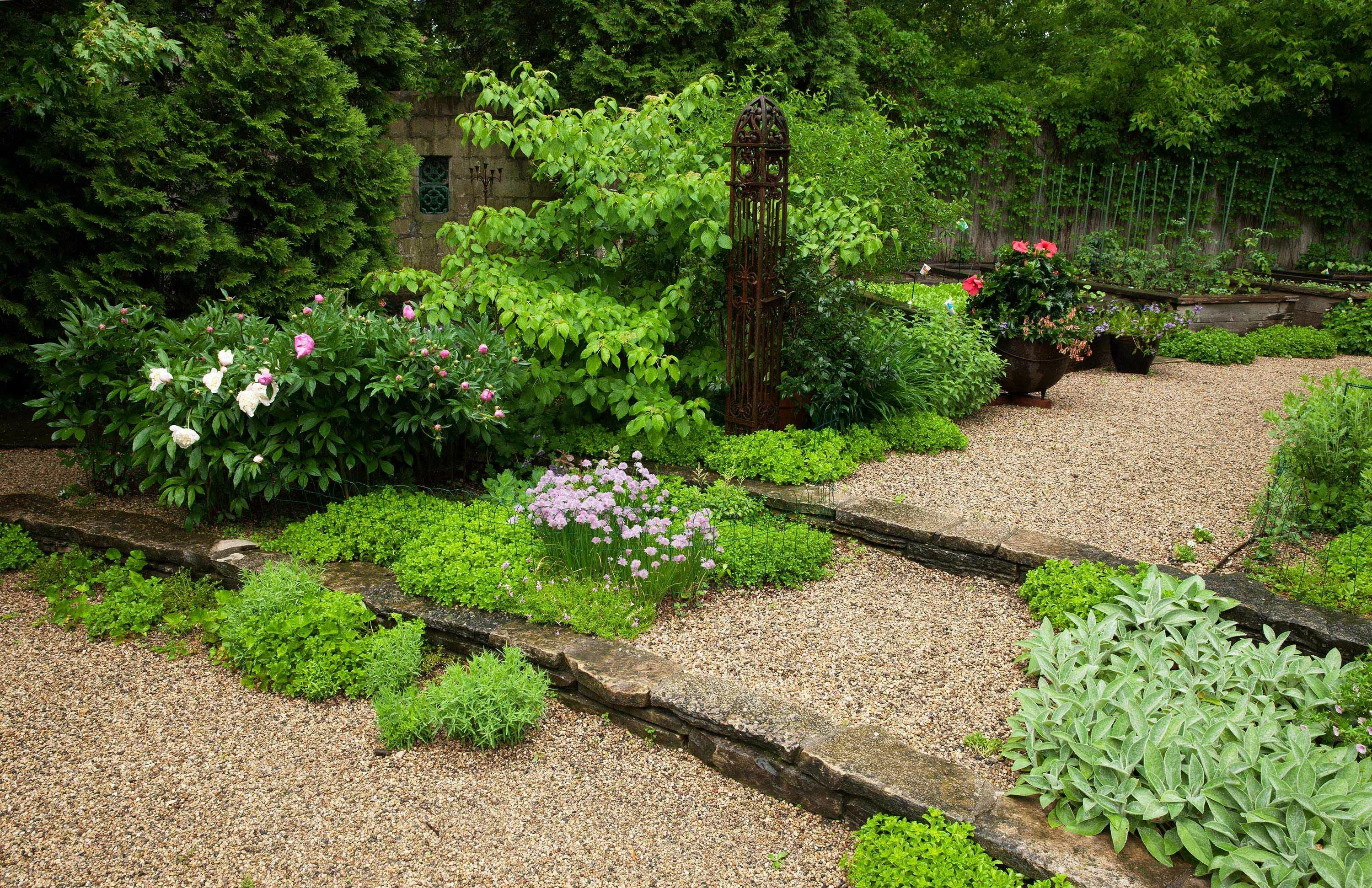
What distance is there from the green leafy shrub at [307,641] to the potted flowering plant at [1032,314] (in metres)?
4.63

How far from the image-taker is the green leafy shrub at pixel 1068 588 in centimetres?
335

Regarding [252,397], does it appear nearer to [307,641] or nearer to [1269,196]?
[307,641]

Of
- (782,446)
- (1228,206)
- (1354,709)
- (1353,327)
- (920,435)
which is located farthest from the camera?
(1228,206)

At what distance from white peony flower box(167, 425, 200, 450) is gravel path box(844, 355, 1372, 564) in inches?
118

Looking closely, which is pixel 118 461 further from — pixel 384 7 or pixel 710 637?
pixel 384 7

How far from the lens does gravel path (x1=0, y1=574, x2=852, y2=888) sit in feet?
8.13

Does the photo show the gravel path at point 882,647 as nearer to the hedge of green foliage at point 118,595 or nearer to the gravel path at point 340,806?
the gravel path at point 340,806

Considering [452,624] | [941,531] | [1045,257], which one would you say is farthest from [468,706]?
[1045,257]

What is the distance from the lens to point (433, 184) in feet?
27.8

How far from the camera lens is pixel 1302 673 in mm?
2787

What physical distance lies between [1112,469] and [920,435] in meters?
1.04

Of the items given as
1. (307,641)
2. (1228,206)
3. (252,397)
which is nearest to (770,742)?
(307,641)

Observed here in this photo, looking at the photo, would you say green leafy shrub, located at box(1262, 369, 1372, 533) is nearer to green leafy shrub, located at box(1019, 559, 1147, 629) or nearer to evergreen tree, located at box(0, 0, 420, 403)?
green leafy shrub, located at box(1019, 559, 1147, 629)

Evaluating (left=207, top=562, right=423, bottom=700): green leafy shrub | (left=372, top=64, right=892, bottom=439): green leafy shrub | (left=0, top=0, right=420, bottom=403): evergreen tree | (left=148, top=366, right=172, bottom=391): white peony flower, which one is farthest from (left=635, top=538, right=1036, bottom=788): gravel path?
(left=0, top=0, right=420, bottom=403): evergreen tree
